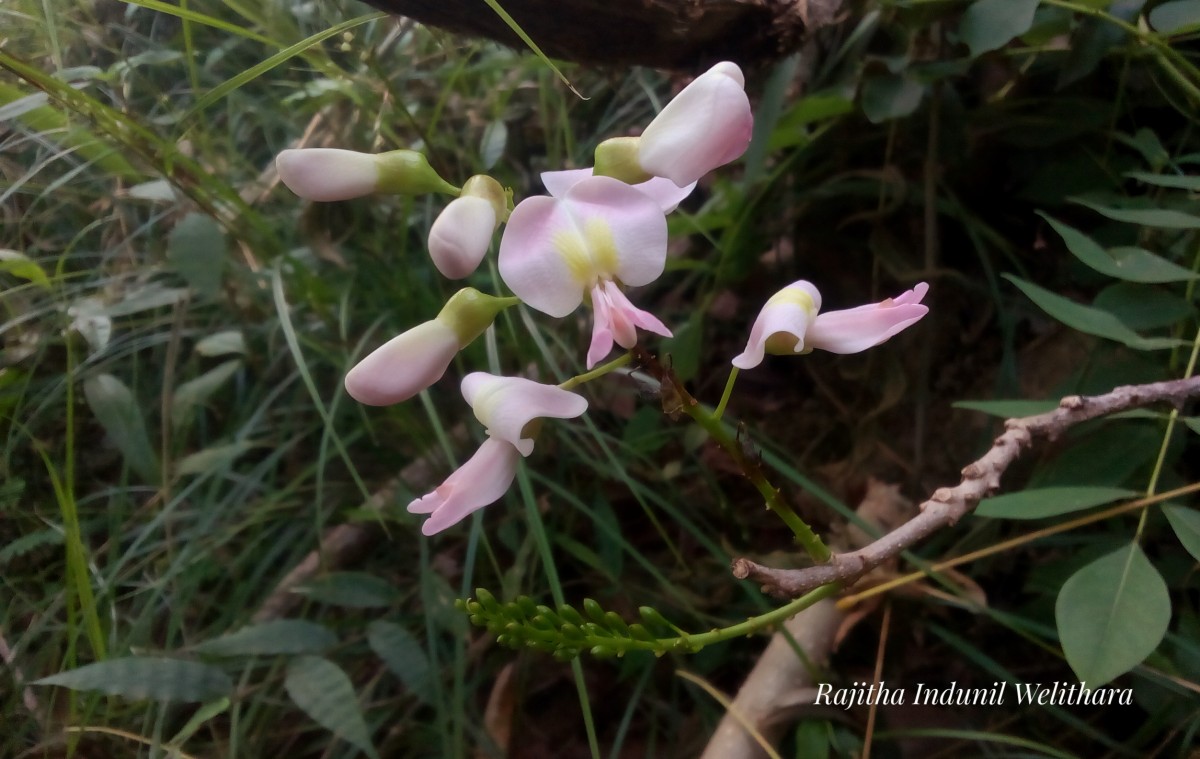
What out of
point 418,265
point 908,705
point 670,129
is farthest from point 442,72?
point 908,705

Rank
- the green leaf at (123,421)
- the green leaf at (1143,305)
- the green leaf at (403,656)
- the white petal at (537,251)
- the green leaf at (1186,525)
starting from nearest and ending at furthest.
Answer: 1. the white petal at (537,251)
2. the green leaf at (1186,525)
3. the green leaf at (1143,305)
4. the green leaf at (403,656)
5. the green leaf at (123,421)

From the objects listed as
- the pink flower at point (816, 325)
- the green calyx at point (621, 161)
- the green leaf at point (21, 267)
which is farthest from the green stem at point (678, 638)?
the green leaf at point (21, 267)

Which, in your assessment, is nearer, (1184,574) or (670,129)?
(670,129)

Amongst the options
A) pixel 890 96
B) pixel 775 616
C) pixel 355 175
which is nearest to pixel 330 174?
pixel 355 175

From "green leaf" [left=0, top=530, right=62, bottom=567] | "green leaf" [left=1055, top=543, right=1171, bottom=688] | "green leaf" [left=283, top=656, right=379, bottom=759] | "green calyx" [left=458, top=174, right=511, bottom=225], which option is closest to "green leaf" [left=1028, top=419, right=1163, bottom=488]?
"green leaf" [left=1055, top=543, right=1171, bottom=688]

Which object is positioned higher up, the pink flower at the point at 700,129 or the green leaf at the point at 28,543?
the pink flower at the point at 700,129

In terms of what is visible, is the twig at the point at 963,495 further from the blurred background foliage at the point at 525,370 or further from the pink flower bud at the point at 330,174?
the pink flower bud at the point at 330,174

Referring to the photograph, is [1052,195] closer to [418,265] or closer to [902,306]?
[902,306]
